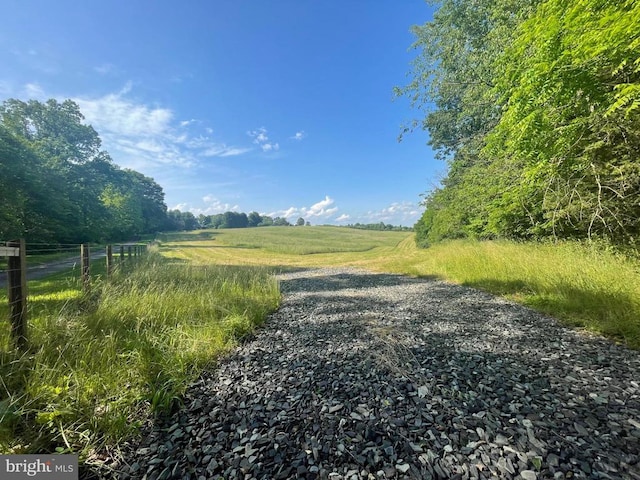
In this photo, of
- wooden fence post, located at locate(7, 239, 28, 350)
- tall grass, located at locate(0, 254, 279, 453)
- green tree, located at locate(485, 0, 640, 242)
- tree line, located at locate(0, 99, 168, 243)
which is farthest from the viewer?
tree line, located at locate(0, 99, 168, 243)

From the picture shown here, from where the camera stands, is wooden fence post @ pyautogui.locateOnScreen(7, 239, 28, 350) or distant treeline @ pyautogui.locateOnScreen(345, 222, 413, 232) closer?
wooden fence post @ pyautogui.locateOnScreen(7, 239, 28, 350)

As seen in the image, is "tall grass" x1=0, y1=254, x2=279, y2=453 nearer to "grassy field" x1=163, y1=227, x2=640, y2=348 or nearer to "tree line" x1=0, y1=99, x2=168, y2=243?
"grassy field" x1=163, y1=227, x2=640, y2=348

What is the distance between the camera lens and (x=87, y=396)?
216cm

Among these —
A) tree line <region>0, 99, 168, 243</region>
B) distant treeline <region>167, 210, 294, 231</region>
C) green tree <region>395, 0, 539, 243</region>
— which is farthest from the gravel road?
distant treeline <region>167, 210, 294, 231</region>

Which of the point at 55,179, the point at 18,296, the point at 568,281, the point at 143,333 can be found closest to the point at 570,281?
the point at 568,281

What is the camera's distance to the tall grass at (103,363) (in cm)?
187

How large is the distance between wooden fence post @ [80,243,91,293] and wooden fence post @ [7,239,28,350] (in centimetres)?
195

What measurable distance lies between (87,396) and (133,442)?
2.17 ft

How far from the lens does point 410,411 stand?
2.12 meters

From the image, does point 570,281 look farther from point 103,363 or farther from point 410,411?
point 103,363

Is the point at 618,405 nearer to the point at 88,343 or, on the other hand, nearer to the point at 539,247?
the point at 88,343

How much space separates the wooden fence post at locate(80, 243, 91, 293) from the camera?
4555mm
